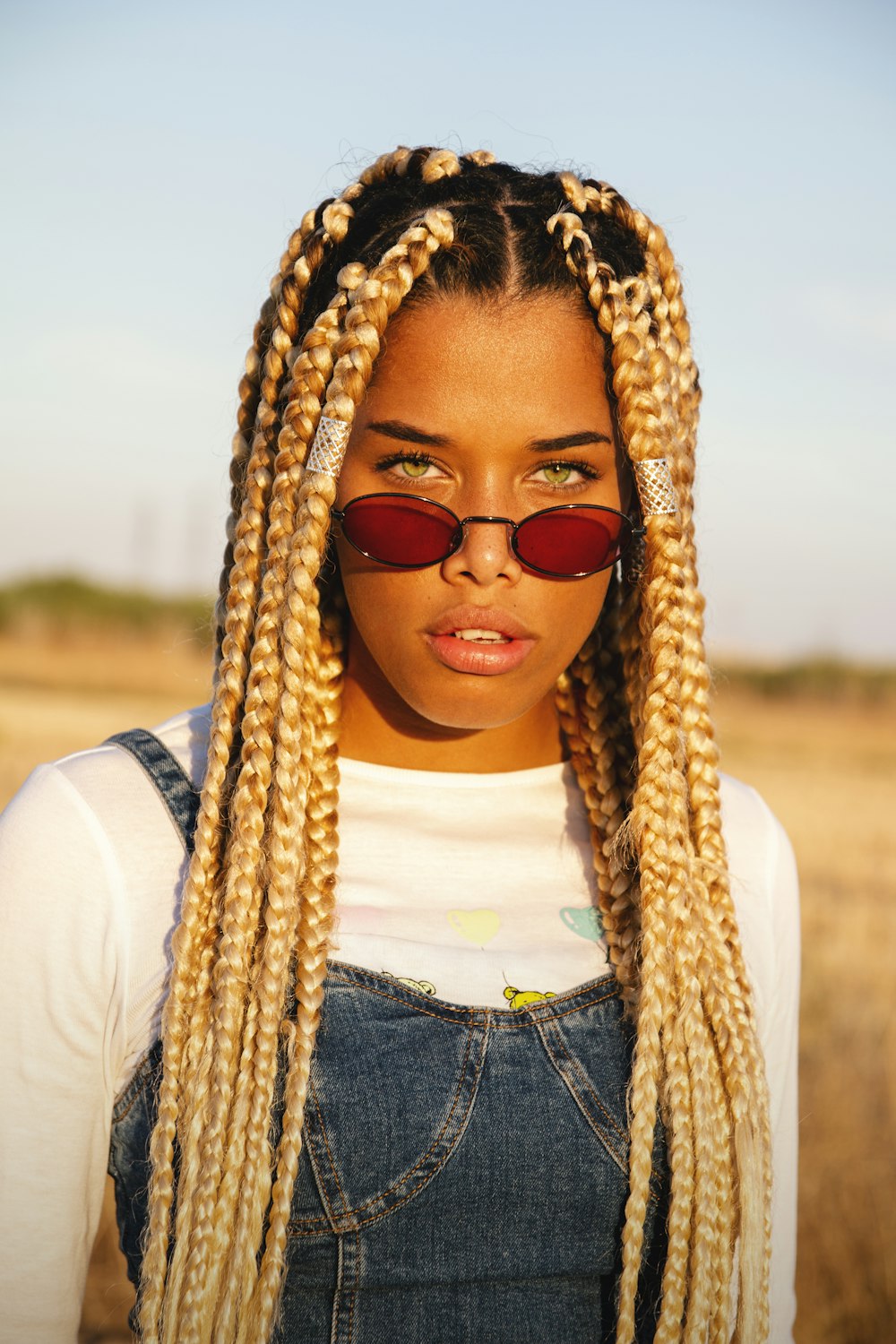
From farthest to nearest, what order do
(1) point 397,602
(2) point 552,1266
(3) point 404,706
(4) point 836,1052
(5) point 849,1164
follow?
1. (4) point 836,1052
2. (5) point 849,1164
3. (3) point 404,706
4. (1) point 397,602
5. (2) point 552,1266

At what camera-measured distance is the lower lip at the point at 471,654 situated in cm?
228

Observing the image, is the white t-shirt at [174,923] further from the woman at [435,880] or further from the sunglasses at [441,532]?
the sunglasses at [441,532]

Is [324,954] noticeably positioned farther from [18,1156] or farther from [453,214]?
[453,214]

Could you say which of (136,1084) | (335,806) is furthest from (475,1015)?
(136,1084)

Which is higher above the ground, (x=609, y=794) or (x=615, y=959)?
(x=609, y=794)

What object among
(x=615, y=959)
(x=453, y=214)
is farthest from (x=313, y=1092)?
(x=453, y=214)

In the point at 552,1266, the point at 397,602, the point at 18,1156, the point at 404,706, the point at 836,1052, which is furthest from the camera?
the point at 836,1052

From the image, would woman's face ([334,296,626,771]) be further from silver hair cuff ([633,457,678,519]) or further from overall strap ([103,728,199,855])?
overall strap ([103,728,199,855])

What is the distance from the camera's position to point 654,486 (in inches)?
96.5

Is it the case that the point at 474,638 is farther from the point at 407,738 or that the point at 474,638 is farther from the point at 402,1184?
the point at 402,1184

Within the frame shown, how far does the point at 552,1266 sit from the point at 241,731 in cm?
111

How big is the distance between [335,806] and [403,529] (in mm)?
556

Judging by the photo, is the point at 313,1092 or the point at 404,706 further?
the point at 404,706

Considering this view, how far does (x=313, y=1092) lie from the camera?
6.93 feet
